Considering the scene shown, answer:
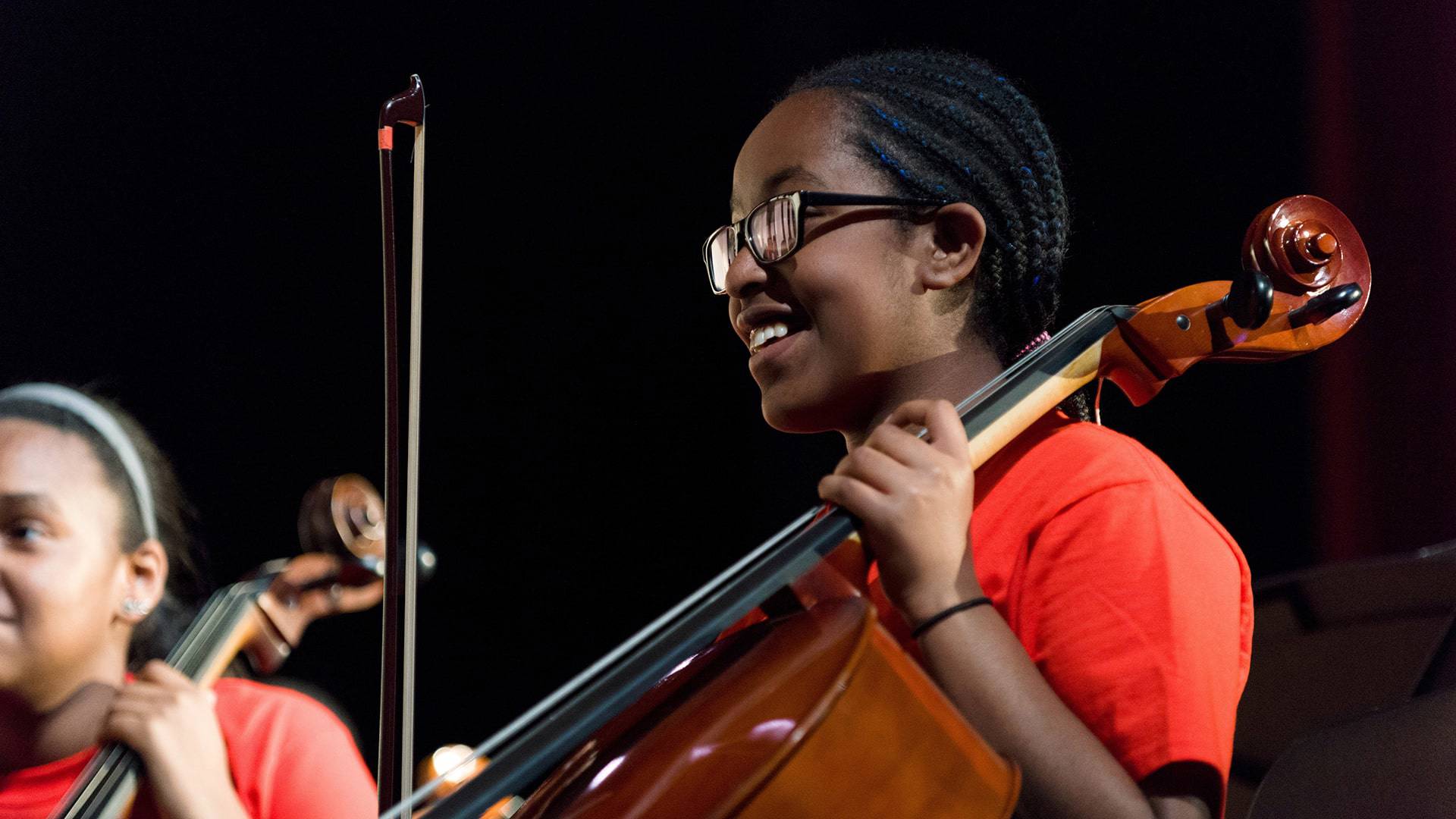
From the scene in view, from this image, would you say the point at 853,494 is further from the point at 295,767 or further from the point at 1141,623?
the point at 295,767

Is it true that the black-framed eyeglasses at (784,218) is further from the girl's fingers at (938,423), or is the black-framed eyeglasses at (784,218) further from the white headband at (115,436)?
the white headband at (115,436)

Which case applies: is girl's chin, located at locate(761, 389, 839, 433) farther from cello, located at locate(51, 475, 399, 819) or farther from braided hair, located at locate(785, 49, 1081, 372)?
cello, located at locate(51, 475, 399, 819)

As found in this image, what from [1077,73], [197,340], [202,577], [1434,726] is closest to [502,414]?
[197,340]

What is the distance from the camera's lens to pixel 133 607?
1365mm

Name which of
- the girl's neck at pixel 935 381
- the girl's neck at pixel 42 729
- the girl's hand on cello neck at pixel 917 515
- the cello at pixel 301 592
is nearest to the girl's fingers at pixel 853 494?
the girl's hand on cello neck at pixel 917 515

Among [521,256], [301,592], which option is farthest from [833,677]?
[521,256]

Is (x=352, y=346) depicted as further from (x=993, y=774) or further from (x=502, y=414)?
(x=993, y=774)

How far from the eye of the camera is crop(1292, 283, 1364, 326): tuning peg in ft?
3.00

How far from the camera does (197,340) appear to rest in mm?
2047

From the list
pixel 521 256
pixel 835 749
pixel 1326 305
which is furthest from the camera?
pixel 521 256

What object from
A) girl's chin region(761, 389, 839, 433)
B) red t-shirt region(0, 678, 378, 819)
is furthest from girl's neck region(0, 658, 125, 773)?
girl's chin region(761, 389, 839, 433)

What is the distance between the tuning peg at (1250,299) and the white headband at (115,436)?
1.12m

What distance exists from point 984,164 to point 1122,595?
0.50 m

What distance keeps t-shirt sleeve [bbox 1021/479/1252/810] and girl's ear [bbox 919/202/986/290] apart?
30 cm
